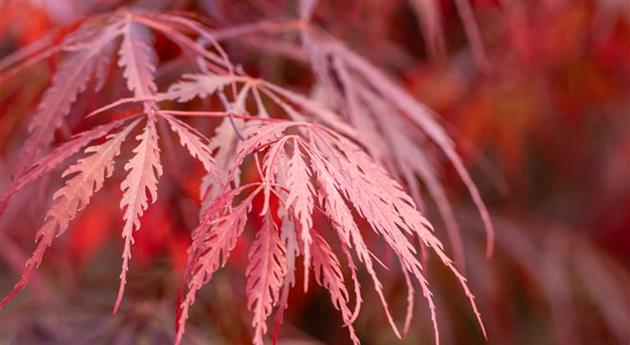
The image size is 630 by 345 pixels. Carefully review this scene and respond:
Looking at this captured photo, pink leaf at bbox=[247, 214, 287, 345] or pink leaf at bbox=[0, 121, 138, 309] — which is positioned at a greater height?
pink leaf at bbox=[0, 121, 138, 309]

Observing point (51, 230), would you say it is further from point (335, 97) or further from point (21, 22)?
point (21, 22)

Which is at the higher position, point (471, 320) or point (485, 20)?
point (485, 20)

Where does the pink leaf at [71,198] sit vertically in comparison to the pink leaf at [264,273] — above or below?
above

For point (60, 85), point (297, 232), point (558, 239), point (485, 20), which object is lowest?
point (297, 232)

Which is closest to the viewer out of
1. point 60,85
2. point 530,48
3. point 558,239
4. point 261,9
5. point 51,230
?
point 51,230

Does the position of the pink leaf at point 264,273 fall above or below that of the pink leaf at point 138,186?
below

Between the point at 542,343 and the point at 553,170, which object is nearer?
the point at 542,343

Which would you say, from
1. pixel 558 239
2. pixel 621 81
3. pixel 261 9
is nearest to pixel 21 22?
pixel 261 9

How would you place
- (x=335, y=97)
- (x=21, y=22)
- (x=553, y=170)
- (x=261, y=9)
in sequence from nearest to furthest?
1. (x=335, y=97)
2. (x=261, y=9)
3. (x=21, y=22)
4. (x=553, y=170)

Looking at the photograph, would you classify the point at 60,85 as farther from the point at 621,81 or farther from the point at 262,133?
the point at 621,81

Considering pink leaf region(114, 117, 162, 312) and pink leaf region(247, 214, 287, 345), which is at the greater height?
pink leaf region(114, 117, 162, 312)
